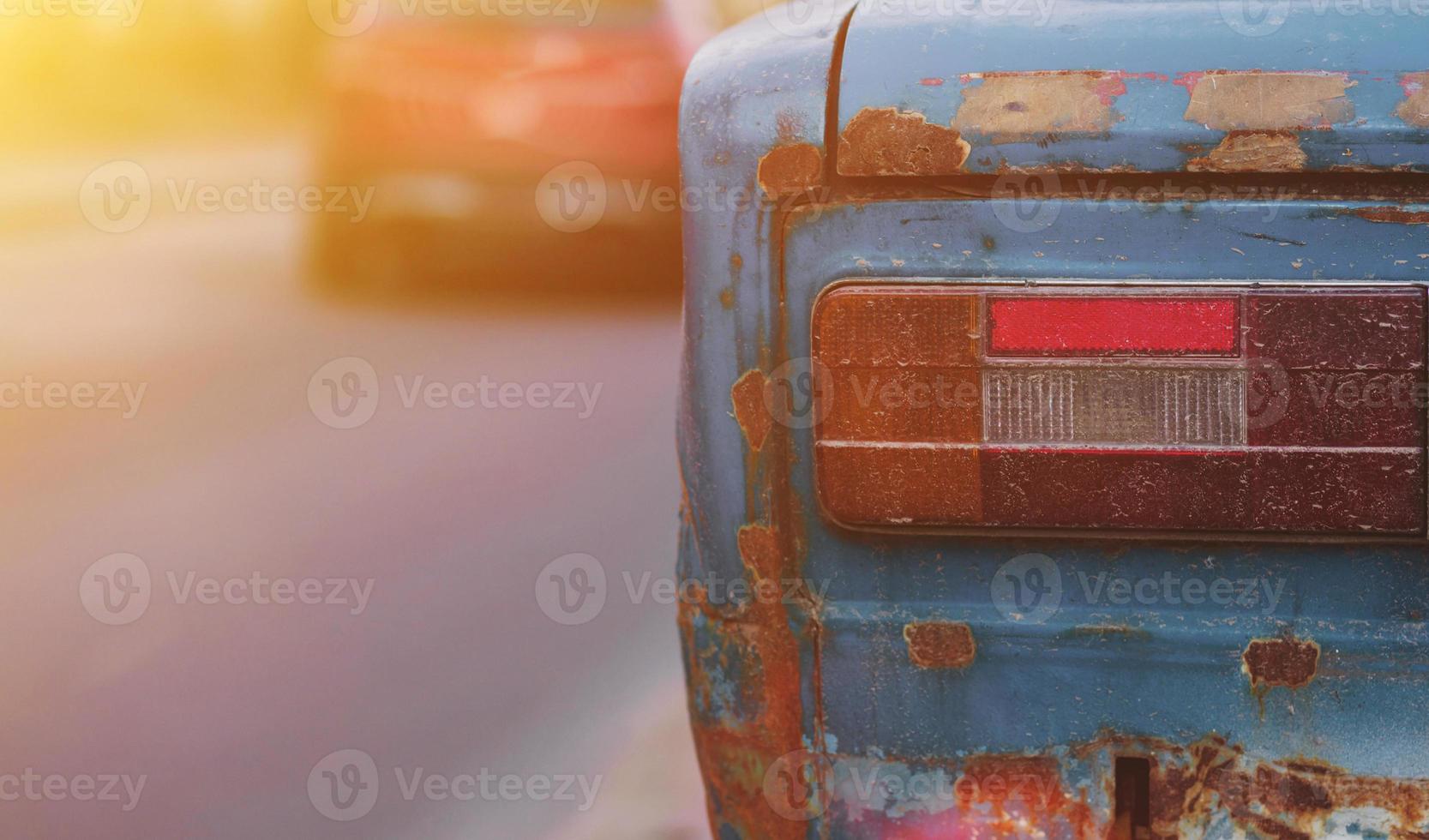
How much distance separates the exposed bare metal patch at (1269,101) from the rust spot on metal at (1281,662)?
1.82 ft

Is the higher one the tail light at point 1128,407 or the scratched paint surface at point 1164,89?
the scratched paint surface at point 1164,89

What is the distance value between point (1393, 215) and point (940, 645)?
0.66m

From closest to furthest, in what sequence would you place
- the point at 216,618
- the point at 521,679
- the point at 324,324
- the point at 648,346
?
1. the point at 521,679
2. the point at 216,618
3. the point at 648,346
4. the point at 324,324

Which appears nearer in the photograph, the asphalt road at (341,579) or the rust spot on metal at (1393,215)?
the rust spot on metal at (1393,215)

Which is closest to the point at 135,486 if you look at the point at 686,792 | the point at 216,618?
the point at 216,618

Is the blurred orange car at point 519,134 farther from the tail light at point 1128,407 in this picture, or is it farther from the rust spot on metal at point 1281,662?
the rust spot on metal at point 1281,662

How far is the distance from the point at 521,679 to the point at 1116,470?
7.49 feet

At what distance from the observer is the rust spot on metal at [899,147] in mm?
1559

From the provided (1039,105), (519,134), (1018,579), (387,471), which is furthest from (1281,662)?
(519,134)

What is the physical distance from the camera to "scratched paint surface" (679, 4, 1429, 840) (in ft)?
5.04

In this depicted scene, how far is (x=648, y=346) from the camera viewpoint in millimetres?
6453

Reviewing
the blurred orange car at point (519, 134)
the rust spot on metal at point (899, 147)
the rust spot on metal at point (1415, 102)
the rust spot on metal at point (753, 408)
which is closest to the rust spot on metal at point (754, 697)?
the rust spot on metal at point (753, 408)

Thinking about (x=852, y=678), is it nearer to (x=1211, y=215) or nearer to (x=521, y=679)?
(x=1211, y=215)

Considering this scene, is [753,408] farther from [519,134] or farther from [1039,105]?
[519,134]
